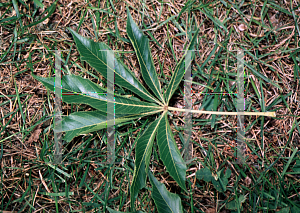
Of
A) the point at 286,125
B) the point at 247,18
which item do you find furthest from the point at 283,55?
the point at 286,125

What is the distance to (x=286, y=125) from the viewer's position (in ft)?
5.29

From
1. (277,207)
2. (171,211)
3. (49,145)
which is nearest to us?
(171,211)

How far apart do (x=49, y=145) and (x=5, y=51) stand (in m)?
0.77

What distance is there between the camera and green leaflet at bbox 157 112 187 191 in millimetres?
1366

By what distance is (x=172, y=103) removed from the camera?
5.41ft

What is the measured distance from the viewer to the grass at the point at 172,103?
1.60m

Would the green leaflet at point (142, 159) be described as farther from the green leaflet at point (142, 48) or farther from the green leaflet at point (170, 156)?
the green leaflet at point (142, 48)

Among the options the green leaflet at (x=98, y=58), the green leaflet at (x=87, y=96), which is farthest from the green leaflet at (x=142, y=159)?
the green leaflet at (x=98, y=58)

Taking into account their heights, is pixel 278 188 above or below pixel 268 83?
below

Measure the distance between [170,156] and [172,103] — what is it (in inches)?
16.4

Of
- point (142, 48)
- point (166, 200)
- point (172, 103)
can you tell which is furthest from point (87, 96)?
point (166, 200)

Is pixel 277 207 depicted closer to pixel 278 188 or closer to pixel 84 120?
pixel 278 188

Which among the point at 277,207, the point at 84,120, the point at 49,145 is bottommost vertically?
the point at 277,207

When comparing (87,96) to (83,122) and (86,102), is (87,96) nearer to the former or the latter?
(86,102)
